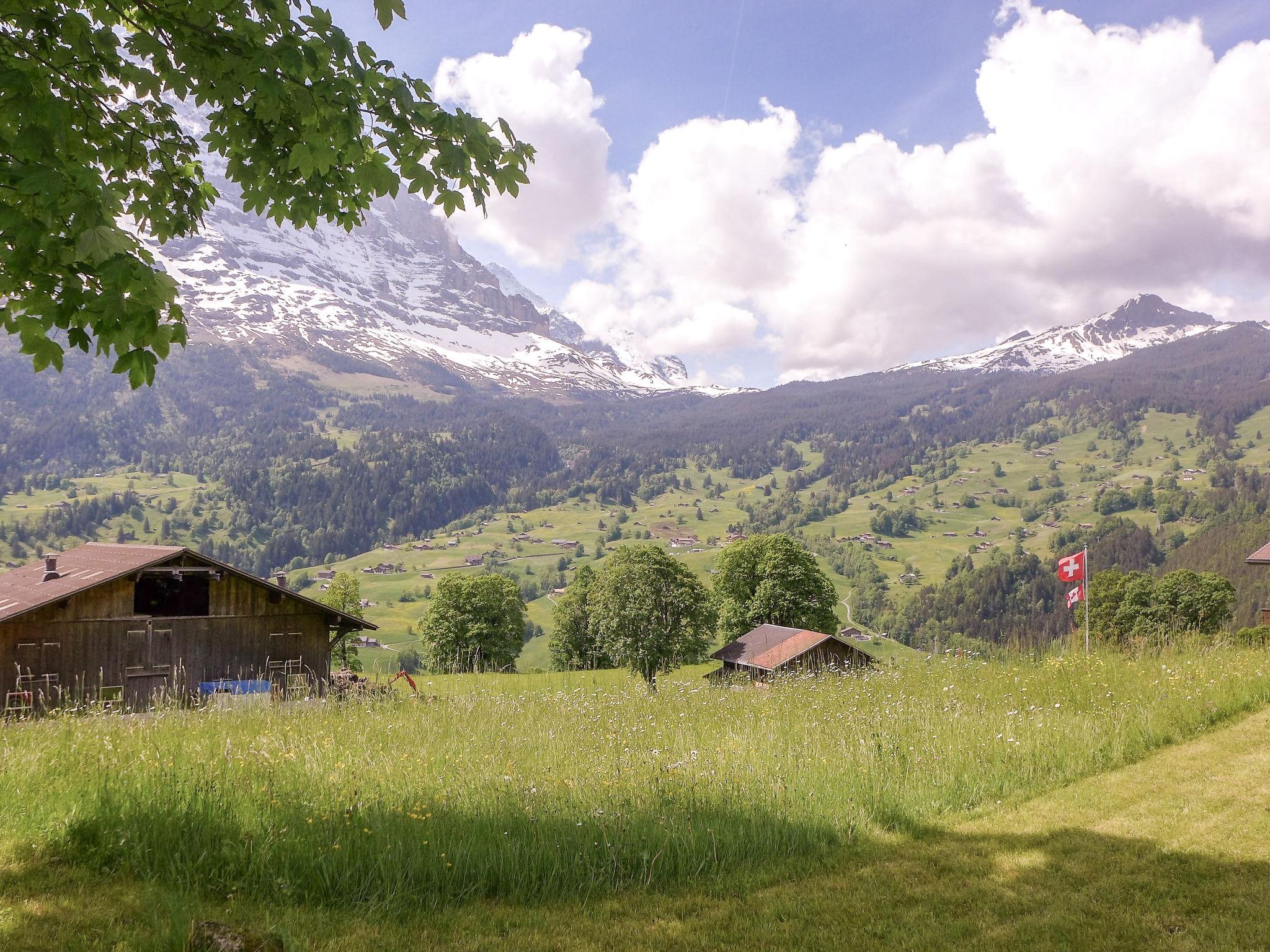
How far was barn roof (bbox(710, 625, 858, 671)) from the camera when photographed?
44.4 metres

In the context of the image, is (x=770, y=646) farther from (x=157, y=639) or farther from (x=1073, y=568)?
(x=157, y=639)

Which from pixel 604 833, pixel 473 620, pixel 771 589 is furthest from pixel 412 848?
pixel 473 620

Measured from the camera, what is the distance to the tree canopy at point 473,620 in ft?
236

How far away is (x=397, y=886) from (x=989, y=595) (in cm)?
19288

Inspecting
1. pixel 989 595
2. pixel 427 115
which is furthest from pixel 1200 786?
pixel 989 595

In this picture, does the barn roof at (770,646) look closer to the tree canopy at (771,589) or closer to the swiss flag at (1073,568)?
the tree canopy at (771,589)

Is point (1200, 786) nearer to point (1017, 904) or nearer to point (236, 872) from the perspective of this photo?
point (1017, 904)

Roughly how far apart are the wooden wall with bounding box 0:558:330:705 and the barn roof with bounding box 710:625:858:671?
82.0 ft

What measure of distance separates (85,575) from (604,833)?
33.3 m

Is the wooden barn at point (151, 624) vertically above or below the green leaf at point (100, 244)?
below

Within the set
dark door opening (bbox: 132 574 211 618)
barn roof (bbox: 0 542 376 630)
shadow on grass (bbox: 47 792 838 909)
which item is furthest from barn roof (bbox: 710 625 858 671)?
shadow on grass (bbox: 47 792 838 909)

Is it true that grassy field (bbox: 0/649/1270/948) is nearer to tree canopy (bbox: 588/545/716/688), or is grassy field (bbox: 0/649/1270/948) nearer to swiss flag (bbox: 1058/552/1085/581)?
swiss flag (bbox: 1058/552/1085/581)

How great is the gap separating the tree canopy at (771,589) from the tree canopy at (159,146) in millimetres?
57784

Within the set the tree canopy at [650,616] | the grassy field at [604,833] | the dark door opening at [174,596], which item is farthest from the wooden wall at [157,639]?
the grassy field at [604,833]
